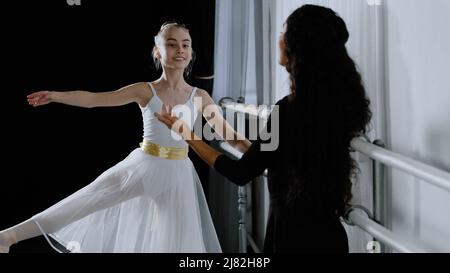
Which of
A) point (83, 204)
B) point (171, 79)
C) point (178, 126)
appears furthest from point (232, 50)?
point (178, 126)

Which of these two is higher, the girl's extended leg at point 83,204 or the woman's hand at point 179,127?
the woman's hand at point 179,127

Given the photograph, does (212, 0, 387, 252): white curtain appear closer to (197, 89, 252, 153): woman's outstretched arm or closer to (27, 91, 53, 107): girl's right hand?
(197, 89, 252, 153): woman's outstretched arm

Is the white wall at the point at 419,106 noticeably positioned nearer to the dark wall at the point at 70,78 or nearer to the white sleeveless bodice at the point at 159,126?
the white sleeveless bodice at the point at 159,126


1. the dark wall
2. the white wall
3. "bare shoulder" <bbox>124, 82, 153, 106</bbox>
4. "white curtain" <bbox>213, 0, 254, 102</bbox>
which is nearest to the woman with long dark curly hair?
the white wall

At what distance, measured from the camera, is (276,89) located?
2145 millimetres

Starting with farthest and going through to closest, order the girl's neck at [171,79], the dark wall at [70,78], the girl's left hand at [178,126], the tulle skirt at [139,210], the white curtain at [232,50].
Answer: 1. the dark wall at [70,78]
2. the white curtain at [232,50]
3. the girl's neck at [171,79]
4. the tulle skirt at [139,210]
5. the girl's left hand at [178,126]

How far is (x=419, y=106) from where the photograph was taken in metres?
1.31

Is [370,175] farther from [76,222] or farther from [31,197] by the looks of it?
[31,197]

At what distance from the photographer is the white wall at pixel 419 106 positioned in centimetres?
123

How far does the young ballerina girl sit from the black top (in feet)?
2.21

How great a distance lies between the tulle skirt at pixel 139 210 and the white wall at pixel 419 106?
73 cm

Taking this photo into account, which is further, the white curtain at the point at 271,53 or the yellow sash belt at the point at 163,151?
the yellow sash belt at the point at 163,151

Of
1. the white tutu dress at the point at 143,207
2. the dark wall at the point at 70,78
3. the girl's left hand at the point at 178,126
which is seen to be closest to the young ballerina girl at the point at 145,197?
the white tutu dress at the point at 143,207
